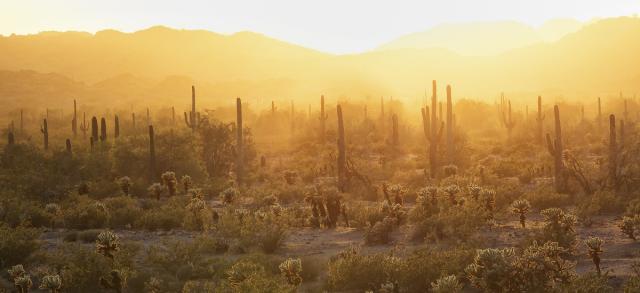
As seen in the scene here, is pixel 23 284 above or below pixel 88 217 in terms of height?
below

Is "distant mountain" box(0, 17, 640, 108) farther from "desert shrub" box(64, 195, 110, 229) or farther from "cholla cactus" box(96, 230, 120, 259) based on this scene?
"cholla cactus" box(96, 230, 120, 259)

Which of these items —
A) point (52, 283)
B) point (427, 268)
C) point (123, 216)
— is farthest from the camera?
point (123, 216)

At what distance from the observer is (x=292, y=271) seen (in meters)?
9.79

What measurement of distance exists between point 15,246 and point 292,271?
5549 millimetres

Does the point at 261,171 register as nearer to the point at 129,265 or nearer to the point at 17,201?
the point at 17,201

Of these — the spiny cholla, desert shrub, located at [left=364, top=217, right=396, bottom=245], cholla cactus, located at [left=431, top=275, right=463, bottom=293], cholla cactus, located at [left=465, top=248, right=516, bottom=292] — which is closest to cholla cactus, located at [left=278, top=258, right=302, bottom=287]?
cholla cactus, located at [left=431, top=275, right=463, bottom=293]

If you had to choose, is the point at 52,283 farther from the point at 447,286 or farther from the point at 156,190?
the point at 156,190

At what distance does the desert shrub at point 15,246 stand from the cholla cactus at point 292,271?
17.4ft

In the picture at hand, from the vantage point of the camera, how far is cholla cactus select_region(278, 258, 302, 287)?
9.71 meters

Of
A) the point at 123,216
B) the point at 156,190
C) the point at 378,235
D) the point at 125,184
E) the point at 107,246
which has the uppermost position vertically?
the point at 125,184

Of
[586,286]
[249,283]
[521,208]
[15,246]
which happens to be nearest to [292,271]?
[249,283]

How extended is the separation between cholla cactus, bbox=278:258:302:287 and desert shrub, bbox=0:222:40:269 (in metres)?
5.30

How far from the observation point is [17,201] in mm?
16594

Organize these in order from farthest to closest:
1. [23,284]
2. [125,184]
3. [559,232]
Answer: [125,184]
[559,232]
[23,284]
